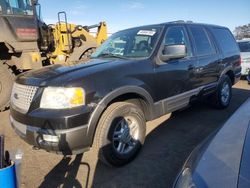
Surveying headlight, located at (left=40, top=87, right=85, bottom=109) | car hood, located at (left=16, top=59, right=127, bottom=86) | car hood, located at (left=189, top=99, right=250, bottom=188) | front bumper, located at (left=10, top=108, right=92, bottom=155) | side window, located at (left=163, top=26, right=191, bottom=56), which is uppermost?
side window, located at (left=163, top=26, right=191, bottom=56)

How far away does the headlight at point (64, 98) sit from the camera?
116 inches

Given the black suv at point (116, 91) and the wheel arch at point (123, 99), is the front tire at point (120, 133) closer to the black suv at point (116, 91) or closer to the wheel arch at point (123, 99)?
the black suv at point (116, 91)

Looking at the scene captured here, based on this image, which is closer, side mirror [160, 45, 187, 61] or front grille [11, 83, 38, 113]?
front grille [11, 83, 38, 113]

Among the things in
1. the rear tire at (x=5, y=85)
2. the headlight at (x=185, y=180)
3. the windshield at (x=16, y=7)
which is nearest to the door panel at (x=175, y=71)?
the headlight at (x=185, y=180)

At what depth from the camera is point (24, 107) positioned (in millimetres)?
3283

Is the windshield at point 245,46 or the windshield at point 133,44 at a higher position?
the windshield at point 133,44

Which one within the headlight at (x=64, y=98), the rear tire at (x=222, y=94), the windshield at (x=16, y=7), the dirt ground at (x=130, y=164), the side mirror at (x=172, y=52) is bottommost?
the dirt ground at (x=130, y=164)

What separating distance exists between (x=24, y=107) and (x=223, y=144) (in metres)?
2.47

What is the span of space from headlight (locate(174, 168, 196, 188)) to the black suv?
1486 mm

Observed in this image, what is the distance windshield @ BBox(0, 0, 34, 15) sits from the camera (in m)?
6.75

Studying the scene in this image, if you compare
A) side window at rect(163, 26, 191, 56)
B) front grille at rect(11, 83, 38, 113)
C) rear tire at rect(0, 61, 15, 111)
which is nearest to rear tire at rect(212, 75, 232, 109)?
side window at rect(163, 26, 191, 56)

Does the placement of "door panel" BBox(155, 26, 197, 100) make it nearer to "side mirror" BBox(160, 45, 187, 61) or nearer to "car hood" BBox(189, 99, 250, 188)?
"side mirror" BBox(160, 45, 187, 61)

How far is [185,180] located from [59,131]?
1.67 metres

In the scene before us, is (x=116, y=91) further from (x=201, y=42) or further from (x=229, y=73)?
(x=229, y=73)
